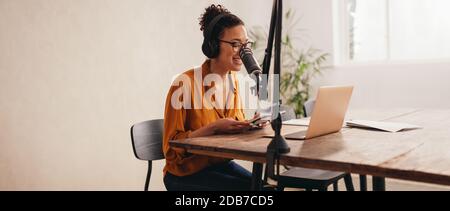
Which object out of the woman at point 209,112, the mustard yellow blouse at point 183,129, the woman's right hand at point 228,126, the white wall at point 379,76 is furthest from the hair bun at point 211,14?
the white wall at point 379,76

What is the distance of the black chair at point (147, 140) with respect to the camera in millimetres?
1868

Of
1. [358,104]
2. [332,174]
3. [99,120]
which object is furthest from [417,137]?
[358,104]

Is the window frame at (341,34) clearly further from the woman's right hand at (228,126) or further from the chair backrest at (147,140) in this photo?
the woman's right hand at (228,126)

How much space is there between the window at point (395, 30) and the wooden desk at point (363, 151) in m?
1.99

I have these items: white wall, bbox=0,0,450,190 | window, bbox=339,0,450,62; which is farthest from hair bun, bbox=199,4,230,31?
window, bbox=339,0,450,62

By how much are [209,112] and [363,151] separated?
2.51ft

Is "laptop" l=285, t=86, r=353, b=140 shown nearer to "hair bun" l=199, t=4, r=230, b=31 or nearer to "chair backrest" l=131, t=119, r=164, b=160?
"hair bun" l=199, t=4, r=230, b=31

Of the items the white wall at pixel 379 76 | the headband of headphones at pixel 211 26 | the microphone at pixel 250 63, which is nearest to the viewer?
the microphone at pixel 250 63

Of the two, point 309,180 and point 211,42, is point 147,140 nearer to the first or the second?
point 211,42

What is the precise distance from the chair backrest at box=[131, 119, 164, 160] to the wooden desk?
531 millimetres

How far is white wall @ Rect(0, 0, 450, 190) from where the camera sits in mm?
2344

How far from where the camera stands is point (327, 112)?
1.30 metres

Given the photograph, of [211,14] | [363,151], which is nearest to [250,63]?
[363,151]
